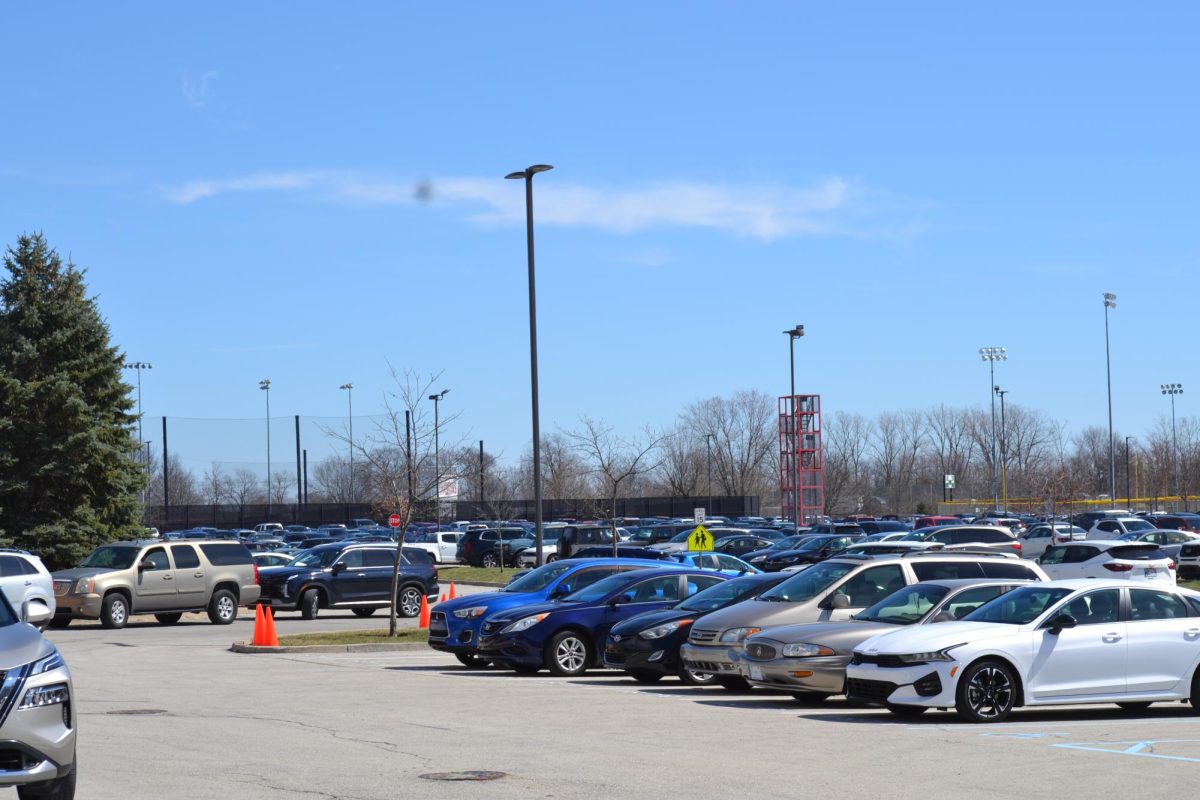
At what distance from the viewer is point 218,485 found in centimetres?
11244

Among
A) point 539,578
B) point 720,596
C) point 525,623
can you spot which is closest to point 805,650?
point 720,596

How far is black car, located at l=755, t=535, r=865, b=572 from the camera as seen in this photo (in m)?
41.4

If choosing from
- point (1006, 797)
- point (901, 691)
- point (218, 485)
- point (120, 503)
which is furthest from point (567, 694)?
point (218, 485)

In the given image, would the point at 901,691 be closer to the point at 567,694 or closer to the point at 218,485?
the point at 567,694

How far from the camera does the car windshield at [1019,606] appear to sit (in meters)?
14.7

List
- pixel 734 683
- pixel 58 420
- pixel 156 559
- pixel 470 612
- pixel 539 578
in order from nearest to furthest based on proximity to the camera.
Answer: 1. pixel 734 683
2. pixel 470 612
3. pixel 539 578
4. pixel 156 559
5. pixel 58 420

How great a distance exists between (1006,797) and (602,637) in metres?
10.7

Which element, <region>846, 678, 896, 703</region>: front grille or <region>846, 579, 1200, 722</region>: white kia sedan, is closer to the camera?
<region>846, 579, 1200, 722</region>: white kia sedan

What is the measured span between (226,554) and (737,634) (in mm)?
19161

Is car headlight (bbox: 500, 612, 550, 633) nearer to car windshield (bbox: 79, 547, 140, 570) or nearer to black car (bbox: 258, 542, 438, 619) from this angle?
black car (bbox: 258, 542, 438, 619)

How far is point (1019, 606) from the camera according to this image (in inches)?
587

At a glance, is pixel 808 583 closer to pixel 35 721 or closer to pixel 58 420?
pixel 35 721

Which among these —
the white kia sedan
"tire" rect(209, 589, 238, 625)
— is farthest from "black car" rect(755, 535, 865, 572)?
the white kia sedan

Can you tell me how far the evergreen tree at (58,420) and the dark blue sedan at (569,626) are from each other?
25.7m
